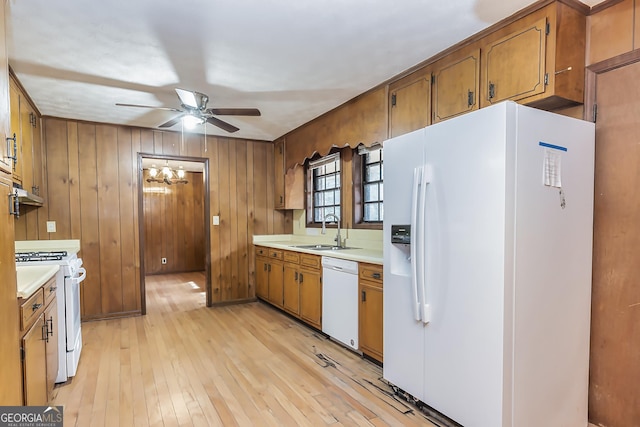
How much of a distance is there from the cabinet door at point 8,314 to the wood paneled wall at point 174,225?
5907 mm

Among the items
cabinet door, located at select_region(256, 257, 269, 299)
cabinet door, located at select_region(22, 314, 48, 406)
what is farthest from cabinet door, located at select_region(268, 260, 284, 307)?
cabinet door, located at select_region(22, 314, 48, 406)

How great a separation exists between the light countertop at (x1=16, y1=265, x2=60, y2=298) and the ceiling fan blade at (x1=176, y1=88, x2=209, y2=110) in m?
1.46

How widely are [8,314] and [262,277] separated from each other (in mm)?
3414

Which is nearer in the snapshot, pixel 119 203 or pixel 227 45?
pixel 227 45

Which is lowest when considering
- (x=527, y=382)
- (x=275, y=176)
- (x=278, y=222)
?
(x=527, y=382)

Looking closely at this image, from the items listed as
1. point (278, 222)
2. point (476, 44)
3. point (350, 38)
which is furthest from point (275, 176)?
point (476, 44)

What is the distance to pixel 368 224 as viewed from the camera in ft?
11.9

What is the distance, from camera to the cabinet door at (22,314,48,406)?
1.67m

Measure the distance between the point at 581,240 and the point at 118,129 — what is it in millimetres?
4729

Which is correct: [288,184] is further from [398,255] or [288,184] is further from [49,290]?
[49,290]

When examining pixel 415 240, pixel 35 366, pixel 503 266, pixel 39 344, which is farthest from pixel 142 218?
pixel 503 266

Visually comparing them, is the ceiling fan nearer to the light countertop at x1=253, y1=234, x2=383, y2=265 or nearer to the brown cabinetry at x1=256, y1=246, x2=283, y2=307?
the light countertop at x1=253, y1=234, x2=383, y2=265

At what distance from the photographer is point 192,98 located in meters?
2.59

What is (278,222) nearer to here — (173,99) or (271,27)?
(173,99)
